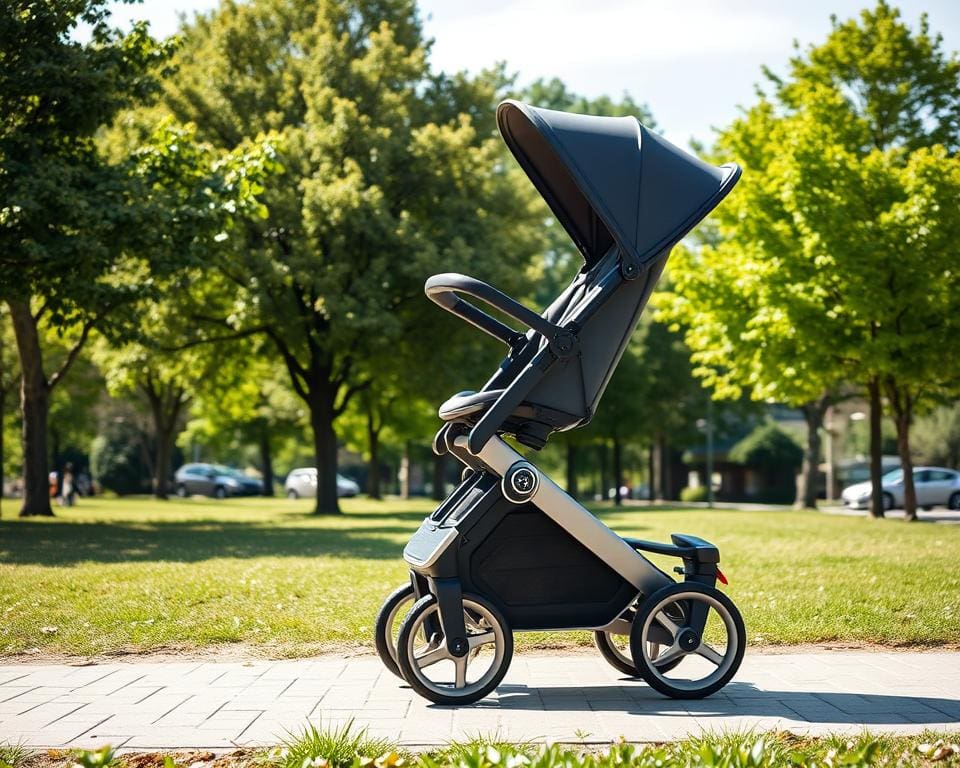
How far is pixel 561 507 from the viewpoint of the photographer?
6.23m

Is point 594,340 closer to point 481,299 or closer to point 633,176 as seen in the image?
point 481,299

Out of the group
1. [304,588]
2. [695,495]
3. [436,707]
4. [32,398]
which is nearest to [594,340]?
[436,707]

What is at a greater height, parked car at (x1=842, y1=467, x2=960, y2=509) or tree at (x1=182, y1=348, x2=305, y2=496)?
tree at (x1=182, y1=348, x2=305, y2=496)

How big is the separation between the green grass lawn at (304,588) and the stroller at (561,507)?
86.4 inches

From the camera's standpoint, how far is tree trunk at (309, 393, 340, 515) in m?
30.0

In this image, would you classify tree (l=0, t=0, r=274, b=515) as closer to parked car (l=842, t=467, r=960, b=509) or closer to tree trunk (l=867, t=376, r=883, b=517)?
tree trunk (l=867, t=376, r=883, b=517)

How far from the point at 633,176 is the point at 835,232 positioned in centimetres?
1768

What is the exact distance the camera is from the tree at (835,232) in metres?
22.4

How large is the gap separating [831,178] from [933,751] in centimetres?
2032

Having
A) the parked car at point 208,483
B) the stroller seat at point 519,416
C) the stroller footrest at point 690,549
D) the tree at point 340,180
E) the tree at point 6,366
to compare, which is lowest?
the parked car at point 208,483

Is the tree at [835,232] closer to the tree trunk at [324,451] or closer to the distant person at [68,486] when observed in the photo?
the tree trunk at [324,451]

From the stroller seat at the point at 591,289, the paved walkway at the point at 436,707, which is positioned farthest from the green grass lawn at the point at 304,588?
the stroller seat at the point at 591,289

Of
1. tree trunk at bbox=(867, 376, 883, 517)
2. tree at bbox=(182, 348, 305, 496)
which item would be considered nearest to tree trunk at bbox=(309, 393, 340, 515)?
tree at bbox=(182, 348, 305, 496)

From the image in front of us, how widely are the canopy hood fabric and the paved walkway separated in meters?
2.72
